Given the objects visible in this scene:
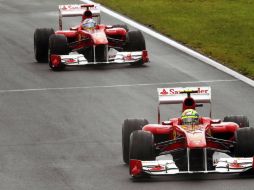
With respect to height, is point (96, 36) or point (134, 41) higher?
point (96, 36)

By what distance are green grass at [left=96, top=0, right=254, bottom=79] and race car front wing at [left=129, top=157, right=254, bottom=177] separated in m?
11.7

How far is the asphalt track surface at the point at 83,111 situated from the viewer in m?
21.0

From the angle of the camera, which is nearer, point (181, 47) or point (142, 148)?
point (142, 148)

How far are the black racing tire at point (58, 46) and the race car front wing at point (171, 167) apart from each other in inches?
523

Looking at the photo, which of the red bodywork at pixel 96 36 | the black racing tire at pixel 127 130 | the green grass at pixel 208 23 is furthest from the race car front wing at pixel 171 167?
the red bodywork at pixel 96 36

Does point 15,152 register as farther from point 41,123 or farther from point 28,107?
point 28,107

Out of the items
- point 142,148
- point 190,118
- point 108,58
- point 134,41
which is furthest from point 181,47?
point 142,148

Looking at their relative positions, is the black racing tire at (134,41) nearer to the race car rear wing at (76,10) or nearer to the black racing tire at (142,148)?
the race car rear wing at (76,10)

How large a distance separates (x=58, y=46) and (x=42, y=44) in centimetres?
192

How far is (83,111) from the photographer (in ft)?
90.5

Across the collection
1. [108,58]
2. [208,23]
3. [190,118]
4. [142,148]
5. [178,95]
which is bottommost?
[208,23]

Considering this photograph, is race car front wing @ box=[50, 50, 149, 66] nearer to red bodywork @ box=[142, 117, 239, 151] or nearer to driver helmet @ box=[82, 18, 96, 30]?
driver helmet @ box=[82, 18, 96, 30]

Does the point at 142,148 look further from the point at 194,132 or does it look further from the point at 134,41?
the point at 134,41

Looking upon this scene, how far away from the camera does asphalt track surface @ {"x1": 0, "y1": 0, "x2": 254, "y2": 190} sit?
69.1 ft
